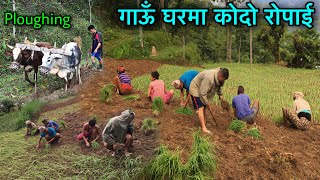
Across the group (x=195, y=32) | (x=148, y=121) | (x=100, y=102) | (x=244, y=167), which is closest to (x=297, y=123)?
(x=244, y=167)

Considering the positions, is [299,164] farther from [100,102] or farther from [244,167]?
[100,102]

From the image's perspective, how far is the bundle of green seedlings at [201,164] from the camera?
4.23 metres

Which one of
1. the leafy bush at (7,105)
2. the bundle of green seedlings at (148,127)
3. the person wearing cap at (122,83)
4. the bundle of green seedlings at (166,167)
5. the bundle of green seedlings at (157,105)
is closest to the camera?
the bundle of green seedlings at (166,167)

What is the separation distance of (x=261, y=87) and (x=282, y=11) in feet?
7.89

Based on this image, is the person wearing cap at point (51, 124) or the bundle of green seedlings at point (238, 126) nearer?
the person wearing cap at point (51, 124)

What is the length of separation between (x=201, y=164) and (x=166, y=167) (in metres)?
0.45

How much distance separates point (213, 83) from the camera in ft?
18.2

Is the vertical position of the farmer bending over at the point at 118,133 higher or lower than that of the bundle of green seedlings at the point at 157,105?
lower

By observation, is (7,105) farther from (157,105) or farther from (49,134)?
(157,105)

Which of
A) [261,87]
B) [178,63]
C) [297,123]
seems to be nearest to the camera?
[297,123]

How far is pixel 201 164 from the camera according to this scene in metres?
4.28

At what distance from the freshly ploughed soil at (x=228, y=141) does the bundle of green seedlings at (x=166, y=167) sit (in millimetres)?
285

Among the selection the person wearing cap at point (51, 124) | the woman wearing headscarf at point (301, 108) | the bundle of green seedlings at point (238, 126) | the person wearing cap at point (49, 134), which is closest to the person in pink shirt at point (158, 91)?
the bundle of green seedlings at point (238, 126)

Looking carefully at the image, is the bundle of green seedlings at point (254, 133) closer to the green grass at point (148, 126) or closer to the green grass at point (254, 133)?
the green grass at point (254, 133)
